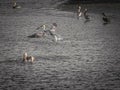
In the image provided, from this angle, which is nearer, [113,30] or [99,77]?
[99,77]

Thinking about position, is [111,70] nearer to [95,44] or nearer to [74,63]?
[74,63]

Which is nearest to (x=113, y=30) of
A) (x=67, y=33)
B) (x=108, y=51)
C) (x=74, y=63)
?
(x=67, y=33)

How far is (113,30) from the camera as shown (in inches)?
2773

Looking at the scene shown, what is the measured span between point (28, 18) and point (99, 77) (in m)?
43.5

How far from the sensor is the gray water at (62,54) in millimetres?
41281

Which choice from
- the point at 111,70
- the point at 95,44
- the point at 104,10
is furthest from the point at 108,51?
the point at 104,10

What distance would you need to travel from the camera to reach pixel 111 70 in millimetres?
45562

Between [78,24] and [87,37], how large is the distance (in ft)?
41.7

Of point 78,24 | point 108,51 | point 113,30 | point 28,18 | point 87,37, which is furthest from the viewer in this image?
point 28,18

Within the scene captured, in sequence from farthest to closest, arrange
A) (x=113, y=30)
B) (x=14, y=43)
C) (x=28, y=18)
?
(x=28, y=18), (x=113, y=30), (x=14, y=43)

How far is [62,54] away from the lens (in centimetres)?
5269

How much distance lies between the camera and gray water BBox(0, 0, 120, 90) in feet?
135

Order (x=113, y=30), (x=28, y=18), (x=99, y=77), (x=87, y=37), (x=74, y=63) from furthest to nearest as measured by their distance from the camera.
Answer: (x=28, y=18)
(x=113, y=30)
(x=87, y=37)
(x=74, y=63)
(x=99, y=77)

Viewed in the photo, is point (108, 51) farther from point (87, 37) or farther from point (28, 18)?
point (28, 18)
